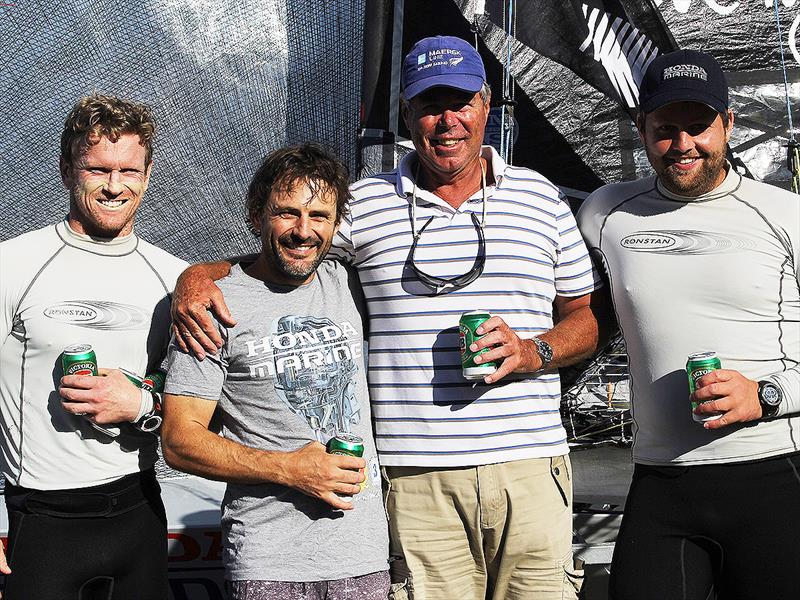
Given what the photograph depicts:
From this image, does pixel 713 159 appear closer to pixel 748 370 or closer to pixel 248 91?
pixel 748 370

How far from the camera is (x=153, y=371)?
2.35 meters

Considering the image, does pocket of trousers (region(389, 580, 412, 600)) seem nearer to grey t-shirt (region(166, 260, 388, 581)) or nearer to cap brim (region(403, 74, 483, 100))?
grey t-shirt (region(166, 260, 388, 581))

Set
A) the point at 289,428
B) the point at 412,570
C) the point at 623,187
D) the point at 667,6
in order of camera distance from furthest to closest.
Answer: the point at 667,6
the point at 623,187
the point at 412,570
the point at 289,428

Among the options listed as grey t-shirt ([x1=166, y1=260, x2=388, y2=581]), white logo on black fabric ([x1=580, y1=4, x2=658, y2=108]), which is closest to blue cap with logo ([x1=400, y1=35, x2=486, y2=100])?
grey t-shirt ([x1=166, y1=260, x2=388, y2=581])

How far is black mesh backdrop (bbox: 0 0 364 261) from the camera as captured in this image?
3953 mm

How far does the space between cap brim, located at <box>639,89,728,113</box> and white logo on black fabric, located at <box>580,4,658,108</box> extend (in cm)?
133

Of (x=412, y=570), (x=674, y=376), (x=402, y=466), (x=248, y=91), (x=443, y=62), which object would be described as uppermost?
(x=248, y=91)

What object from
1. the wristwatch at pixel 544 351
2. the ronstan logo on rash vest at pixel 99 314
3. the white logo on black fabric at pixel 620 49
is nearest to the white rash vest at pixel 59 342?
the ronstan logo on rash vest at pixel 99 314

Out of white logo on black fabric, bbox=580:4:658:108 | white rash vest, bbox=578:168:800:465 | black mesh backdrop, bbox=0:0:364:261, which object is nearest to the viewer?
white rash vest, bbox=578:168:800:465

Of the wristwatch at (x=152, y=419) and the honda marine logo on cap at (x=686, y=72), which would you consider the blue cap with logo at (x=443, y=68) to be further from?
the wristwatch at (x=152, y=419)

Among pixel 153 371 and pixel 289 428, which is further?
pixel 153 371

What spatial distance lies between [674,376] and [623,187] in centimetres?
57

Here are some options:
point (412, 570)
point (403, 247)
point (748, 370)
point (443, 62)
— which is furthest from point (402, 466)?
point (443, 62)

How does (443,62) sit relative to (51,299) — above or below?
above
